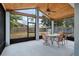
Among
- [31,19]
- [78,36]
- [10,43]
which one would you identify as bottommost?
[10,43]

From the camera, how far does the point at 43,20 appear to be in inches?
569

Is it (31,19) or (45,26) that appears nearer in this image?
(31,19)

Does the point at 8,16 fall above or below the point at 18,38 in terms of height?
above

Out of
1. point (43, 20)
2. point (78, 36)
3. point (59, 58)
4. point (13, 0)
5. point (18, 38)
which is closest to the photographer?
point (13, 0)

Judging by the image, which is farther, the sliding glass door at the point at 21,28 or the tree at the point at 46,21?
the tree at the point at 46,21

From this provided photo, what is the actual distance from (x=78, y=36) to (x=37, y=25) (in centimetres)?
894

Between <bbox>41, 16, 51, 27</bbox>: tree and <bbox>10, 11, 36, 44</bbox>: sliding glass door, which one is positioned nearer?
<bbox>10, 11, 36, 44</bbox>: sliding glass door

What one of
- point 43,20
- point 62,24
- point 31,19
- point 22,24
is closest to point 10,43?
point 22,24

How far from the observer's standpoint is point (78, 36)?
15.9ft

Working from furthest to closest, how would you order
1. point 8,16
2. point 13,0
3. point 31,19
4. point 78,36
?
1. point 31,19
2. point 8,16
3. point 78,36
4. point 13,0

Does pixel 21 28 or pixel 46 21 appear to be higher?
pixel 46 21

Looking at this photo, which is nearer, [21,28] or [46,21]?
[21,28]

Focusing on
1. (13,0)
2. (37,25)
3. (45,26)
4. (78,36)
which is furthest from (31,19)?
(13,0)

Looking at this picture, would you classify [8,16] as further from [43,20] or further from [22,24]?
[43,20]
